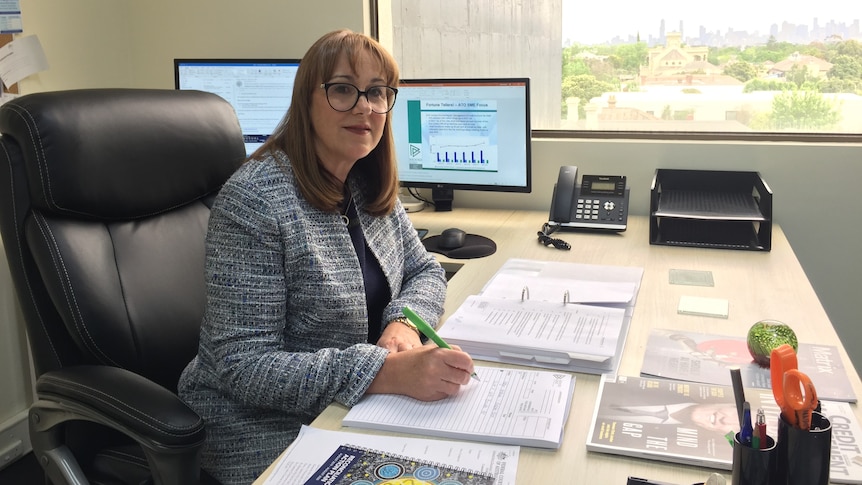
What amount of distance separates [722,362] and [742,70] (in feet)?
4.69

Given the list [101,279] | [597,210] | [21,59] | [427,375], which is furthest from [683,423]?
[21,59]

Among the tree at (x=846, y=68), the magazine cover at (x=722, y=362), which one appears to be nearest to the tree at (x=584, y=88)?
the tree at (x=846, y=68)

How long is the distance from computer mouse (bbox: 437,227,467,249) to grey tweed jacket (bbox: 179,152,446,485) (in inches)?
23.4

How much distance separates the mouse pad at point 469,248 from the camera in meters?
1.93

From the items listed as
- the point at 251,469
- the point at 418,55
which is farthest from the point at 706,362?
the point at 418,55

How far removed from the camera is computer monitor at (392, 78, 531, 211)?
2.20m

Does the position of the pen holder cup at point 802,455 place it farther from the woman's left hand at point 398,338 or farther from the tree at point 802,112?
the tree at point 802,112

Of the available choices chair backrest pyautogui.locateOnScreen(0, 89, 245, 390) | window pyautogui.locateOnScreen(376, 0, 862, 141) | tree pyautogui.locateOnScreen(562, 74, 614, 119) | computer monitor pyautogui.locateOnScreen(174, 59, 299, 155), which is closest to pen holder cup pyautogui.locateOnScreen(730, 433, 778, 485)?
chair backrest pyautogui.locateOnScreen(0, 89, 245, 390)

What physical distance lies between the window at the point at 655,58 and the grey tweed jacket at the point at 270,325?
54.6 inches

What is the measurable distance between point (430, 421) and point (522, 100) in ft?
4.49

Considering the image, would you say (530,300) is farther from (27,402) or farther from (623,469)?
(27,402)

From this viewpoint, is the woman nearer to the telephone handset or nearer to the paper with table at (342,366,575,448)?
the paper with table at (342,366,575,448)

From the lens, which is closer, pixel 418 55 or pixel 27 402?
pixel 27 402

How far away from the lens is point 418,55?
2711mm
